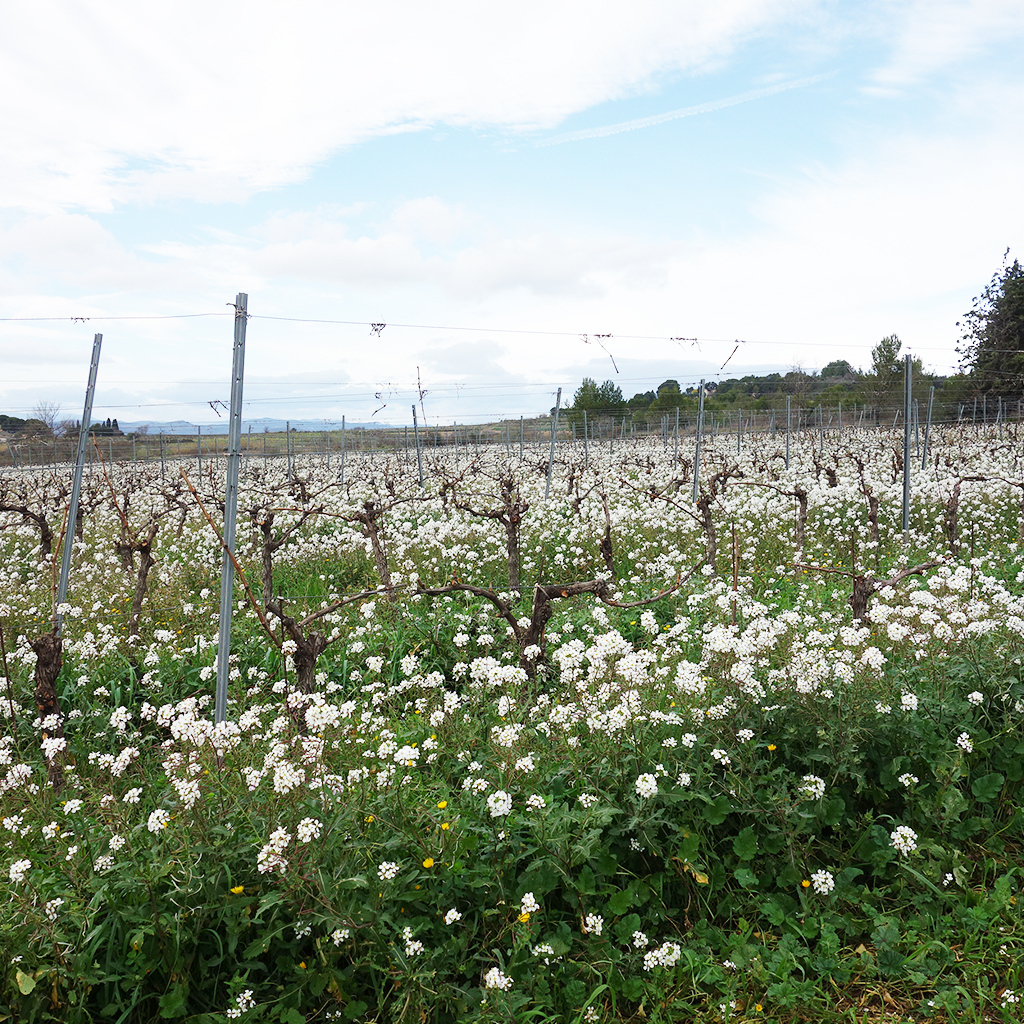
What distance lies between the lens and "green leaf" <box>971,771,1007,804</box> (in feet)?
12.7

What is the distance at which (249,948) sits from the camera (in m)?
2.83

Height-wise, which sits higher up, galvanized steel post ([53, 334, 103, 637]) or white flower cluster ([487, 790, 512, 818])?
galvanized steel post ([53, 334, 103, 637])

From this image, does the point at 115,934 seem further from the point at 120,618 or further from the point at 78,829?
the point at 120,618

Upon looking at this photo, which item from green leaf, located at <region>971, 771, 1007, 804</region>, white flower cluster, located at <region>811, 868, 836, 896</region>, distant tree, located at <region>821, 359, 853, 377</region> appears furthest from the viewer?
distant tree, located at <region>821, 359, 853, 377</region>

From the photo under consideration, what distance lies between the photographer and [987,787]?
12.8 feet

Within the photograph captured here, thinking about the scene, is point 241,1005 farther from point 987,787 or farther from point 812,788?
point 987,787

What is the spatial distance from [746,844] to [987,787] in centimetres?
154

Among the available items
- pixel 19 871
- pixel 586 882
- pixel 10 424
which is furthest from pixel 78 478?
pixel 10 424

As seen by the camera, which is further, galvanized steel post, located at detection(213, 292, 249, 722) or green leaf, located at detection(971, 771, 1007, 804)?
galvanized steel post, located at detection(213, 292, 249, 722)

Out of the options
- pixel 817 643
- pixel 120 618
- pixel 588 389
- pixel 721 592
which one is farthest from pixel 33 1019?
pixel 588 389

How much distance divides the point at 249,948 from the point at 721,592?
5.37 meters

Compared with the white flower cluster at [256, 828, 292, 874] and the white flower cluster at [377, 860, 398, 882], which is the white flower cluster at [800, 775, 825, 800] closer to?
the white flower cluster at [377, 860, 398, 882]

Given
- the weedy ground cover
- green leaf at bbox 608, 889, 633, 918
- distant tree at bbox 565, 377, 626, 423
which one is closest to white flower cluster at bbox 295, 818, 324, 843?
the weedy ground cover

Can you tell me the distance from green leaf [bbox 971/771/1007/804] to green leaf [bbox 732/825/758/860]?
4.62 feet
